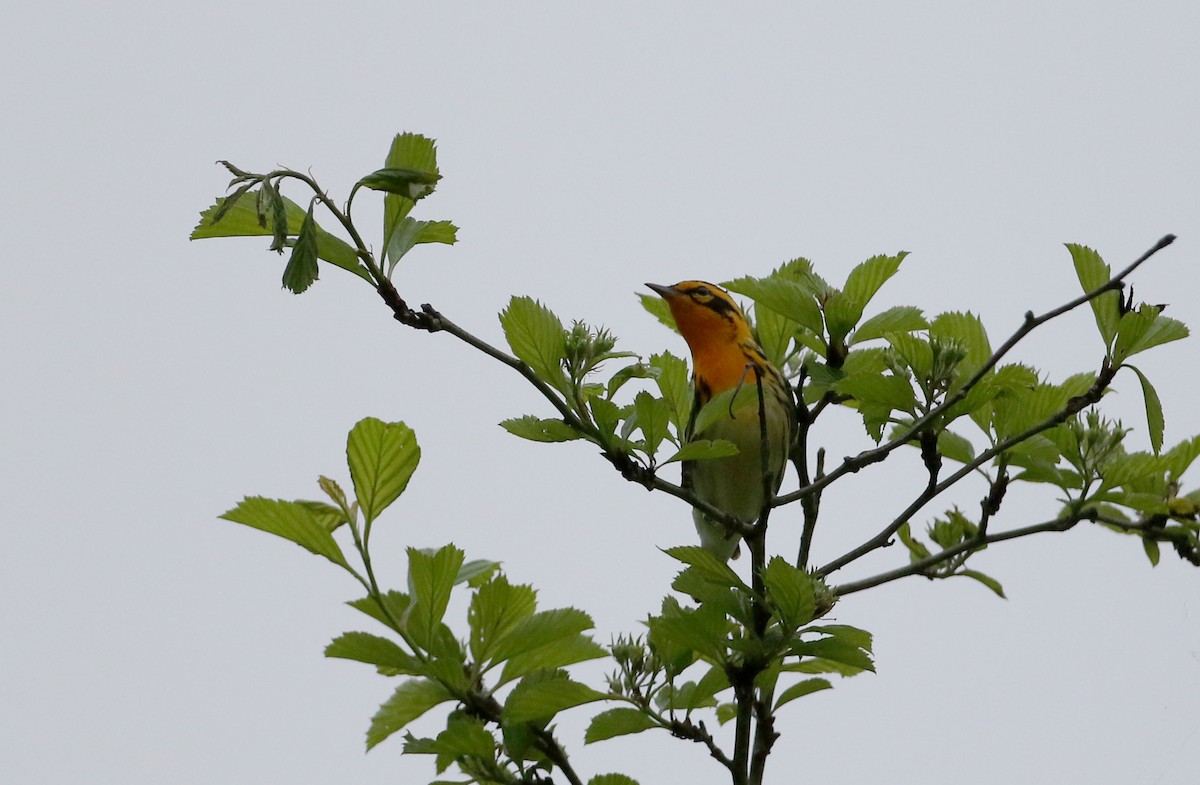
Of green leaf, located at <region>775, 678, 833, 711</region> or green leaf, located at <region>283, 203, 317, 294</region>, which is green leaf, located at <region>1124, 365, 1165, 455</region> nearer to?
green leaf, located at <region>775, 678, 833, 711</region>

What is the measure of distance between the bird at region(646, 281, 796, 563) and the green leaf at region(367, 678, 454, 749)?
1.55m

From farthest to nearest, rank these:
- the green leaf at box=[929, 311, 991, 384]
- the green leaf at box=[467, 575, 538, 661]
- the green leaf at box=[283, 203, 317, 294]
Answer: the green leaf at box=[929, 311, 991, 384]
the green leaf at box=[467, 575, 538, 661]
the green leaf at box=[283, 203, 317, 294]

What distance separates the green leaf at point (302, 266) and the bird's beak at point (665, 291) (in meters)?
1.67

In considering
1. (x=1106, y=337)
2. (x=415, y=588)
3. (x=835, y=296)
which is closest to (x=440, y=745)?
(x=415, y=588)

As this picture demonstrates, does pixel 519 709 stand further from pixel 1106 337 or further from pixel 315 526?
pixel 1106 337

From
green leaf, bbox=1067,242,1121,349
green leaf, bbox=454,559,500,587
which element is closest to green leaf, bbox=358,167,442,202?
green leaf, bbox=454,559,500,587

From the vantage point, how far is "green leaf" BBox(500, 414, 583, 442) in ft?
6.88

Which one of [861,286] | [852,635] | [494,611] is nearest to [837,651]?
[852,635]

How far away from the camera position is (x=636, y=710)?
225cm

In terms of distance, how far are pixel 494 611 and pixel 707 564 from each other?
1.21 feet

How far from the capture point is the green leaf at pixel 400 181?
6.25ft

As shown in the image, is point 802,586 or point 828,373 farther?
point 828,373

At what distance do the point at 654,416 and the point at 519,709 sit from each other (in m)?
0.55

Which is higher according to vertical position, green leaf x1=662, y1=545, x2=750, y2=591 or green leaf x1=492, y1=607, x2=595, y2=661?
green leaf x1=662, y1=545, x2=750, y2=591
